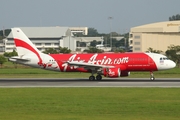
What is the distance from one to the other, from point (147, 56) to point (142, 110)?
Result: 25902 millimetres

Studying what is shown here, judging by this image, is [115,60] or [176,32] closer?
[115,60]

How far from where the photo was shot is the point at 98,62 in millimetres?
56688

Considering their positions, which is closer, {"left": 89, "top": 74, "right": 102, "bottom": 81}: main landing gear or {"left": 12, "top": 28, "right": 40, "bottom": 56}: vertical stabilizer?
{"left": 89, "top": 74, "right": 102, "bottom": 81}: main landing gear

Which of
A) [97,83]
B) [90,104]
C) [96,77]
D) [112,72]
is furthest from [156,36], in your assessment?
[90,104]

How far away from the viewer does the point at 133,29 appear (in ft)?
559

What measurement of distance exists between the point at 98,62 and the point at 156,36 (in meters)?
101

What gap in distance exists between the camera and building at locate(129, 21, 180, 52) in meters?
154

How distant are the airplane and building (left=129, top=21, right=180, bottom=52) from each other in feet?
320

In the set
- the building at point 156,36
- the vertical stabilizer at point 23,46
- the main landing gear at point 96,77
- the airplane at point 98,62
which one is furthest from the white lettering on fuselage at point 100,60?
the building at point 156,36

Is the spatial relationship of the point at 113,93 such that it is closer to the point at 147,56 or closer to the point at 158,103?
Result: the point at 158,103

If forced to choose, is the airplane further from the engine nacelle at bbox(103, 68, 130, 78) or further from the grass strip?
the grass strip

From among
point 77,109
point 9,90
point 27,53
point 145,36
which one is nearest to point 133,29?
point 145,36

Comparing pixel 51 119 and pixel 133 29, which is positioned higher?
pixel 133 29

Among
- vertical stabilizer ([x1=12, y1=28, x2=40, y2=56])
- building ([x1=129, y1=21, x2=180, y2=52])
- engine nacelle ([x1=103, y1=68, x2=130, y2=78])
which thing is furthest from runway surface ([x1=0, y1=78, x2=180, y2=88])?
building ([x1=129, y1=21, x2=180, y2=52])
